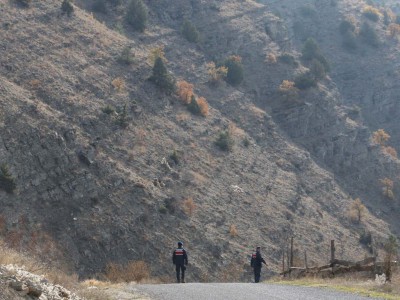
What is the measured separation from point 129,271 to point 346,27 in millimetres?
78671

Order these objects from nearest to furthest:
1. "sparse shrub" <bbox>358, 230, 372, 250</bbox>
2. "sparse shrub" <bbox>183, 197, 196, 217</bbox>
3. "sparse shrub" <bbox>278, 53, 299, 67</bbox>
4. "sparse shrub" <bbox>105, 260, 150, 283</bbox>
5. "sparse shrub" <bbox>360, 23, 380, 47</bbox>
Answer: "sparse shrub" <bbox>105, 260, 150, 283</bbox>
"sparse shrub" <bbox>183, 197, 196, 217</bbox>
"sparse shrub" <bbox>358, 230, 372, 250</bbox>
"sparse shrub" <bbox>278, 53, 299, 67</bbox>
"sparse shrub" <bbox>360, 23, 380, 47</bbox>

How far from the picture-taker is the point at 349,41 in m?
92.9

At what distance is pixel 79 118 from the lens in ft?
137

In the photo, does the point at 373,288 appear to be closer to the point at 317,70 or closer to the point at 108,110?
the point at 108,110

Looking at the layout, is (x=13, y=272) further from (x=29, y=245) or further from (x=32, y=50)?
(x=32, y=50)

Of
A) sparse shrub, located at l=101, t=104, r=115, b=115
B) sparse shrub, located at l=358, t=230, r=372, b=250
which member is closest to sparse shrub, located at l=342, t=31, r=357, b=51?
sparse shrub, located at l=358, t=230, r=372, b=250

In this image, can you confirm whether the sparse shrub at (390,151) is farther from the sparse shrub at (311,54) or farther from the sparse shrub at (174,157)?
the sparse shrub at (174,157)

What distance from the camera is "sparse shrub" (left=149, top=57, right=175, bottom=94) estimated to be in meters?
54.4

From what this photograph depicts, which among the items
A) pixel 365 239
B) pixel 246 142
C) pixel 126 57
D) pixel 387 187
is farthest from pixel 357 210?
pixel 126 57

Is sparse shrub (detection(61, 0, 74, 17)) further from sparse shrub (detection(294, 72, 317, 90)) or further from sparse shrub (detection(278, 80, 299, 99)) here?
sparse shrub (detection(294, 72, 317, 90))

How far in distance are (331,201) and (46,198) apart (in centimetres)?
3145

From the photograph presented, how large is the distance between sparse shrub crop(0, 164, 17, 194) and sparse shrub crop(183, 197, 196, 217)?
43.9 ft

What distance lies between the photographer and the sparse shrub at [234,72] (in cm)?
6781

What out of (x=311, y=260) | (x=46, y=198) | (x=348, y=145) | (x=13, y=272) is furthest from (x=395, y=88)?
(x=13, y=272)
